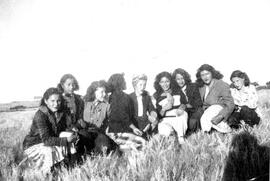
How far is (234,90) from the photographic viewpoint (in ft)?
19.1

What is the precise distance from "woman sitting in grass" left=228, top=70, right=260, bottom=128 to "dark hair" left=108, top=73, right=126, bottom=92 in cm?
247

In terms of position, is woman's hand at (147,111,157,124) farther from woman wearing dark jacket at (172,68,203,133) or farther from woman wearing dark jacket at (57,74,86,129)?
woman wearing dark jacket at (57,74,86,129)

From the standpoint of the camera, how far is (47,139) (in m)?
3.67

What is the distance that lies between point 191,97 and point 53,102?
9.40 ft

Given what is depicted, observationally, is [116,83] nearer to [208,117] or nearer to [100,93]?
[100,93]

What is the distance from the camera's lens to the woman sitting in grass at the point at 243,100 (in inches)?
209

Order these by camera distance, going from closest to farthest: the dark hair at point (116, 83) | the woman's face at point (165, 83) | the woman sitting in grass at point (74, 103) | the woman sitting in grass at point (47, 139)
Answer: the woman sitting in grass at point (47, 139) → the woman sitting in grass at point (74, 103) → the woman's face at point (165, 83) → the dark hair at point (116, 83)

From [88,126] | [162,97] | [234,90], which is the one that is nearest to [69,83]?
[88,126]

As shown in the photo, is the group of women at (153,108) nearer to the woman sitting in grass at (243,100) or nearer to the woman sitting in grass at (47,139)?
the woman sitting in grass at (243,100)

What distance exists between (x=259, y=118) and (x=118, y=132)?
3.08 metres

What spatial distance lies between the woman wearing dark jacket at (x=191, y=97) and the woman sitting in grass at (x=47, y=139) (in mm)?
2444

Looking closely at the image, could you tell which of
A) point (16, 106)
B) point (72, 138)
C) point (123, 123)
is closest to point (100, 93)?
point (123, 123)

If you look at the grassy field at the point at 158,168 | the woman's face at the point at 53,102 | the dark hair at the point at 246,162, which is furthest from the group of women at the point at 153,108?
the dark hair at the point at 246,162

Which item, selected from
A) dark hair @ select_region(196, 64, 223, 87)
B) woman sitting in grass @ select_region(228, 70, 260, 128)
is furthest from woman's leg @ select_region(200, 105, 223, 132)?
dark hair @ select_region(196, 64, 223, 87)
